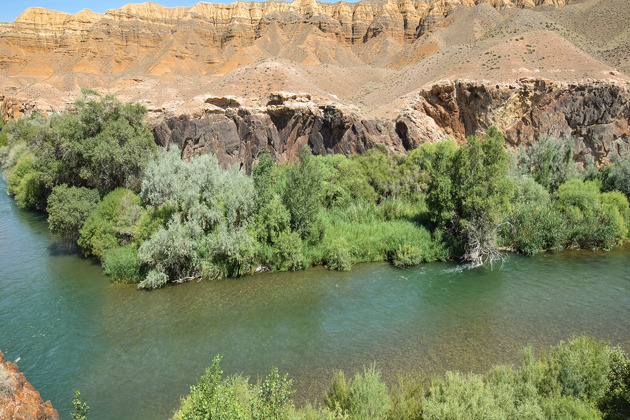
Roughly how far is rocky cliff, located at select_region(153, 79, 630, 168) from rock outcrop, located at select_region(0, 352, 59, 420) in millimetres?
27717

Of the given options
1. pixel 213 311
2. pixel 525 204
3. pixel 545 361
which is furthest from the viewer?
pixel 525 204

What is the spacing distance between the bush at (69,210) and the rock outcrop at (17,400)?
621 inches

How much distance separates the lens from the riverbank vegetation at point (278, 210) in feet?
64.7

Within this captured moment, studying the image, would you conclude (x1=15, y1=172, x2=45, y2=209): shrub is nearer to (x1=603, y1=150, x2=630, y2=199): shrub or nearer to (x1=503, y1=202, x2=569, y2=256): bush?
(x1=503, y1=202, x2=569, y2=256): bush

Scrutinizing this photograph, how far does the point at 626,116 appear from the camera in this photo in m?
32.8

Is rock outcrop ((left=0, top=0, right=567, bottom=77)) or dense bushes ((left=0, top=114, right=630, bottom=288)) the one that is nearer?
dense bushes ((left=0, top=114, right=630, bottom=288))

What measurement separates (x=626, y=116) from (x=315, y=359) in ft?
114

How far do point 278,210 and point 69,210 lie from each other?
11.8 metres

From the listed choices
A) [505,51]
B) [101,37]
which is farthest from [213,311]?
[101,37]

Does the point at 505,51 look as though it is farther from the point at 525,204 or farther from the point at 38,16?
the point at 38,16

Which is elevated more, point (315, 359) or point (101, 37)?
point (101, 37)

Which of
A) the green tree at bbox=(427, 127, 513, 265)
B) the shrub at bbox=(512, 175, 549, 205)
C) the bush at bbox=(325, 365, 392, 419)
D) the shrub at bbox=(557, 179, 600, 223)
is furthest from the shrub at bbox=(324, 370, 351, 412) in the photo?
the shrub at bbox=(557, 179, 600, 223)

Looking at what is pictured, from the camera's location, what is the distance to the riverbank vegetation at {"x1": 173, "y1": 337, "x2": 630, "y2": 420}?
7.84m

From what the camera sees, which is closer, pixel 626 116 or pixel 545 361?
pixel 545 361
